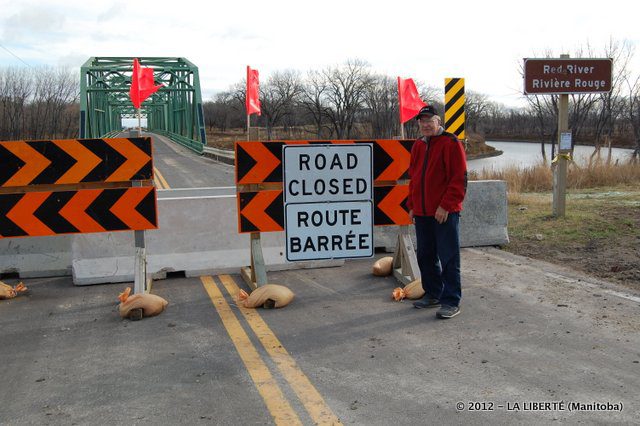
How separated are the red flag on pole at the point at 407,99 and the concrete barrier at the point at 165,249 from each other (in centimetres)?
246

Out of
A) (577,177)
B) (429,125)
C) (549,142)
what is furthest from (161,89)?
(429,125)

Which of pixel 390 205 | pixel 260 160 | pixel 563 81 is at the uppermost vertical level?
pixel 563 81

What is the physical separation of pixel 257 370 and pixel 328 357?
543 millimetres

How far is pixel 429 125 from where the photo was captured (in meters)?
5.11

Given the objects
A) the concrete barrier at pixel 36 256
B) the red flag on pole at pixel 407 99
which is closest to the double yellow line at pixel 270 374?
the concrete barrier at pixel 36 256

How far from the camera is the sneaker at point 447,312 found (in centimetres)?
502

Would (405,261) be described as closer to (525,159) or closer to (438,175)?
(438,175)

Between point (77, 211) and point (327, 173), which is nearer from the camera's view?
point (77, 211)

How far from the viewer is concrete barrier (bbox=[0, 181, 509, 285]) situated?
6473 millimetres

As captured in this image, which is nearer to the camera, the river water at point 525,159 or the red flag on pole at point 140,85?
the red flag on pole at point 140,85

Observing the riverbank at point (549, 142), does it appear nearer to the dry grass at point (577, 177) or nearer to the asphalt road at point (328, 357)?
the dry grass at point (577, 177)

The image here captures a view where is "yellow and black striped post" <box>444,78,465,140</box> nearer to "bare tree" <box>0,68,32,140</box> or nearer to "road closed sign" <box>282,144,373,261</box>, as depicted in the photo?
"road closed sign" <box>282,144,373,261</box>

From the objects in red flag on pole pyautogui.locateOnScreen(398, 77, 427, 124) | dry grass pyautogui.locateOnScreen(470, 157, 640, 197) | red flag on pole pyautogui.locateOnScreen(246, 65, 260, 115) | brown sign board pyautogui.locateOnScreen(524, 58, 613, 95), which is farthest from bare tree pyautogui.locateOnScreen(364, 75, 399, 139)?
red flag on pole pyautogui.locateOnScreen(398, 77, 427, 124)

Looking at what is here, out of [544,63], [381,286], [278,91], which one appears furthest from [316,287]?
[278,91]
